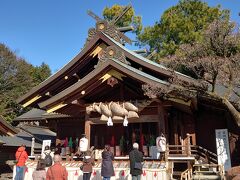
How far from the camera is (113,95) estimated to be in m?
13.9

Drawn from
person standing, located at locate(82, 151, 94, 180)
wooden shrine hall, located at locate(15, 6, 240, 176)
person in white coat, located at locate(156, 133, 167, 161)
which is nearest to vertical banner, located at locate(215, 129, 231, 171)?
wooden shrine hall, located at locate(15, 6, 240, 176)

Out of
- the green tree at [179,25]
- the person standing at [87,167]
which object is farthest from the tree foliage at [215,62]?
the green tree at [179,25]

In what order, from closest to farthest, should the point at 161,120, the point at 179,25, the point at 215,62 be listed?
the point at 215,62, the point at 161,120, the point at 179,25

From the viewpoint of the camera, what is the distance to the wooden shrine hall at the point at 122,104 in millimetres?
11711

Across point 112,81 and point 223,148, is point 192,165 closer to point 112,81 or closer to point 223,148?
point 223,148

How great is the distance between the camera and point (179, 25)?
30578mm

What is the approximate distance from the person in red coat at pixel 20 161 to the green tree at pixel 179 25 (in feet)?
71.0

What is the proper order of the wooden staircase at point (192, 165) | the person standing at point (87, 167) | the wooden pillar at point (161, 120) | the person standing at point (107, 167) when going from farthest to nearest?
the wooden pillar at point (161, 120), the wooden staircase at point (192, 165), the person standing at point (87, 167), the person standing at point (107, 167)

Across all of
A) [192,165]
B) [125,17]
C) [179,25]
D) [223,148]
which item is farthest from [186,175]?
[125,17]

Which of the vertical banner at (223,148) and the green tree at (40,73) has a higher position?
the green tree at (40,73)

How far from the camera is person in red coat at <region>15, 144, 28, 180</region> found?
11.4 m

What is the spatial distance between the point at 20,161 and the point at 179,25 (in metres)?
23.8

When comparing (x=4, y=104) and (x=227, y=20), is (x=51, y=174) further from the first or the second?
(x=4, y=104)

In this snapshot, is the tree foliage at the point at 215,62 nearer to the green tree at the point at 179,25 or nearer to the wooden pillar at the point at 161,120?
the wooden pillar at the point at 161,120
